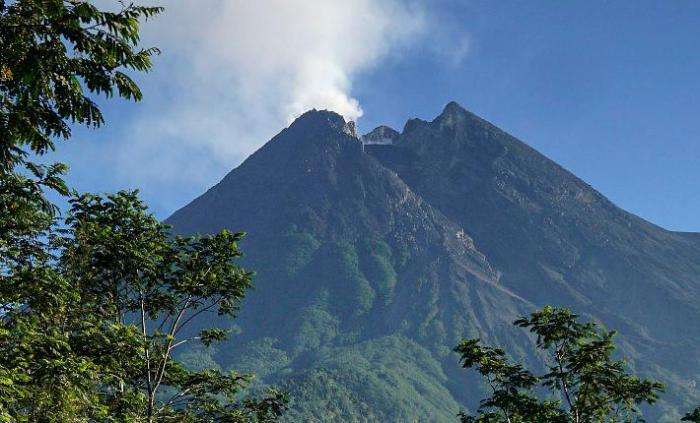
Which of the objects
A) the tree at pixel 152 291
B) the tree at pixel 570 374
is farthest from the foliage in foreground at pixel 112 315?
the tree at pixel 570 374

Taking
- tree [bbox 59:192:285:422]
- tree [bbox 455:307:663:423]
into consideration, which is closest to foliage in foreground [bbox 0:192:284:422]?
tree [bbox 59:192:285:422]

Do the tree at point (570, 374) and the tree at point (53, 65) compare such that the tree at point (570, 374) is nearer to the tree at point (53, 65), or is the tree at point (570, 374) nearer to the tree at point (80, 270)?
the tree at point (80, 270)

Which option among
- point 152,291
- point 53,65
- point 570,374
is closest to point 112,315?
point 152,291

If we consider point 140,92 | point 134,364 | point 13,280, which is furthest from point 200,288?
point 140,92

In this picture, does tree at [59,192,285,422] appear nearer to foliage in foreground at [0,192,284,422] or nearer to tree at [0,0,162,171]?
foliage in foreground at [0,192,284,422]

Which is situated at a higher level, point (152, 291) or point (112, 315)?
point (152, 291)

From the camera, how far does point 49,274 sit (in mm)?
15844

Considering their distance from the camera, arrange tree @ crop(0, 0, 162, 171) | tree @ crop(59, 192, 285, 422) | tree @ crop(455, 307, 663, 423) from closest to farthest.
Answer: tree @ crop(0, 0, 162, 171) → tree @ crop(59, 192, 285, 422) → tree @ crop(455, 307, 663, 423)

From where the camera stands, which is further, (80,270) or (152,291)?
(152,291)

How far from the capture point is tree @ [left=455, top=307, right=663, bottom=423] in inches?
1276

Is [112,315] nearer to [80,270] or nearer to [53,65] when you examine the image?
[80,270]

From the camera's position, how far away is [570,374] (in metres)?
32.8

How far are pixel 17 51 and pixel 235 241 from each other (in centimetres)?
1541

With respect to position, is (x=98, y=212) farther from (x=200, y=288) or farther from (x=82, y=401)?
(x=82, y=401)
